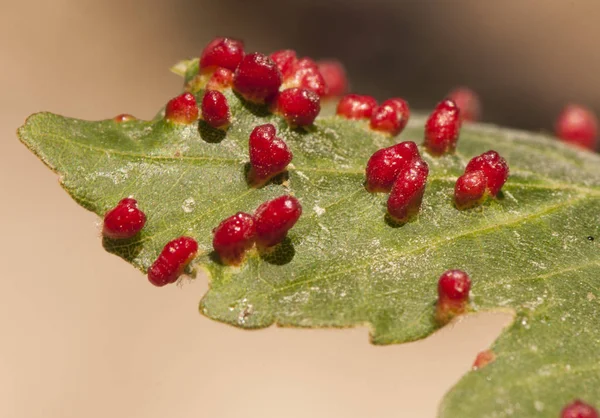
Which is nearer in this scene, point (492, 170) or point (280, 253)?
point (280, 253)

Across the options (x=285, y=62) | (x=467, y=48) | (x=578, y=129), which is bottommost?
(x=467, y=48)

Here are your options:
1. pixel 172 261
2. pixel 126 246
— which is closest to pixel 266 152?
pixel 172 261

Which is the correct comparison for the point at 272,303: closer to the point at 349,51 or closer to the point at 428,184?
the point at 428,184

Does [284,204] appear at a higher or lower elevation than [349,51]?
higher

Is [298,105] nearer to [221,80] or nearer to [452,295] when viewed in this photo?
[221,80]

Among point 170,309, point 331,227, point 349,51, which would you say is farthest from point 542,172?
point 349,51

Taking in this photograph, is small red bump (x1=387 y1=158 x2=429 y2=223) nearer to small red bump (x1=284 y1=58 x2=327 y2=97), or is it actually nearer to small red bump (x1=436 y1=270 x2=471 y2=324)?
small red bump (x1=436 y1=270 x2=471 y2=324)

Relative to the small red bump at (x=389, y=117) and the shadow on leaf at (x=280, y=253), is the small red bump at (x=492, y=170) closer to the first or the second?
the small red bump at (x=389, y=117)
